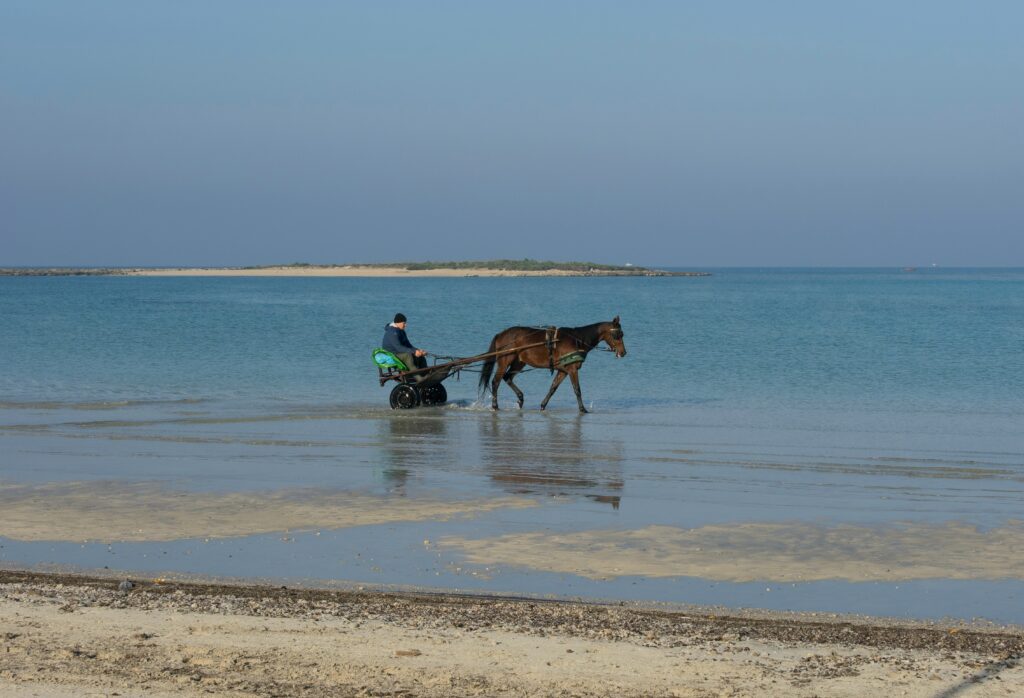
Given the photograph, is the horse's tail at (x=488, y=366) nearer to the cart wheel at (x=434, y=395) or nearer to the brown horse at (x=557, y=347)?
the brown horse at (x=557, y=347)

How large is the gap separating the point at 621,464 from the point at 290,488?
412cm

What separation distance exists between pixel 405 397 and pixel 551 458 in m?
6.04

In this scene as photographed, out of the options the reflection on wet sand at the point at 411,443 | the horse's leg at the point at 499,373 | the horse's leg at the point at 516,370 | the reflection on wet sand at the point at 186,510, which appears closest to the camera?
the reflection on wet sand at the point at 186,510

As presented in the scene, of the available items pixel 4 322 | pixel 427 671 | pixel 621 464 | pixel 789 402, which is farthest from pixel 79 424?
pixel 4 322

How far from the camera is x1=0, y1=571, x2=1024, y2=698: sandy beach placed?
704 centimetres

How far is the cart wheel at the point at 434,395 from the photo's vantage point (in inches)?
879

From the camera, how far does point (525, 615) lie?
8523mm

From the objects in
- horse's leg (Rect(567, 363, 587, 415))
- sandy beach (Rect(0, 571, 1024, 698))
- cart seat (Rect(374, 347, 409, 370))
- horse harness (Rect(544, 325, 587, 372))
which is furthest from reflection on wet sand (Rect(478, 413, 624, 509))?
sandy beach (Rect(0, 571, 1024, 698))

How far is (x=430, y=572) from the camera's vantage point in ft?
32.5

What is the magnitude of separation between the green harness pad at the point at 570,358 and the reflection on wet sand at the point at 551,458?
1409 millimetres

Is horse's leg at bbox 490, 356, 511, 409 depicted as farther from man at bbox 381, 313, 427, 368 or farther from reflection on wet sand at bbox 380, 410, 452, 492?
man at bbox 381, 313, 427, 368

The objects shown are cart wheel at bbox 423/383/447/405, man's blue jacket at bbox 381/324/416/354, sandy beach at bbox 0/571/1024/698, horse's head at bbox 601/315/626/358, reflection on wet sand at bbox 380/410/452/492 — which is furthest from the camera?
cart wheel at bbox 423/383/447/405

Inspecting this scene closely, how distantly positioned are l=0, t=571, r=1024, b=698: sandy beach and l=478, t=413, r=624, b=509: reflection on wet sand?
4376 mm

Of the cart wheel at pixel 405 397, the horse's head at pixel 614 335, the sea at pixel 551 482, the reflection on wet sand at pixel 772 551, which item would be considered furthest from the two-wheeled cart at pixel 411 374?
the reflection on wet sand at pixel 772 551
